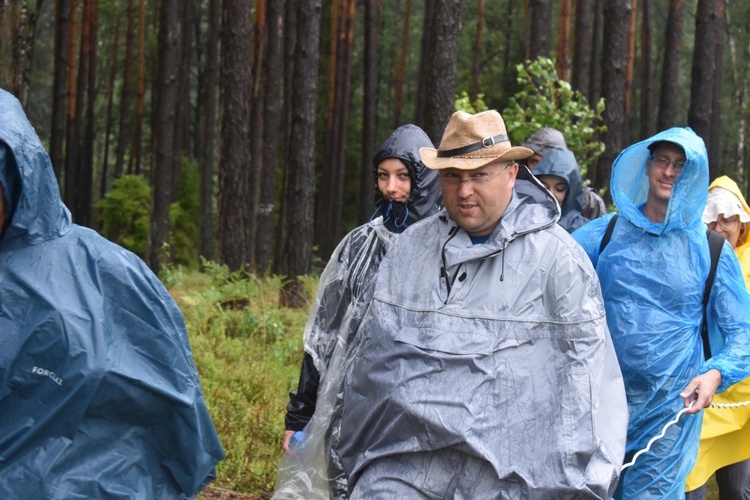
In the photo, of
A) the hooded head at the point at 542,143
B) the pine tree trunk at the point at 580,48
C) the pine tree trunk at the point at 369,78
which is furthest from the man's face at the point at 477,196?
the pine tree trunk at the point at 369,78

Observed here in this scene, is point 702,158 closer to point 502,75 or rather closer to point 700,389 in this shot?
point 700,389

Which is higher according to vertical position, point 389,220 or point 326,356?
point 389,220

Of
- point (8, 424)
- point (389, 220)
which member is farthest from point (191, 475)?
point (389, 220)

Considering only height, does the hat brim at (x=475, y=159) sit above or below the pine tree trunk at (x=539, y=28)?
below

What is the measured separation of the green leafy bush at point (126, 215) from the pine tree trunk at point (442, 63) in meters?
17.9

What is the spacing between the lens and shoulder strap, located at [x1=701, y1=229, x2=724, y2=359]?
453 centimetres

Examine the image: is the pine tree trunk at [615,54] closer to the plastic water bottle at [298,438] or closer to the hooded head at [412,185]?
the hooded head at [412,185]

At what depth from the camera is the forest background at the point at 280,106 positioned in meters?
11.6

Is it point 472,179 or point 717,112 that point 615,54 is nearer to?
point 472,179

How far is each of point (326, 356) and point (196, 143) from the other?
42.0 m

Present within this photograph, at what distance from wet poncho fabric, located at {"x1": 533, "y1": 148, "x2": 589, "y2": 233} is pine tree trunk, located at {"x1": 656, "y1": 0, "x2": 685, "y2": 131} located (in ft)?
57.8

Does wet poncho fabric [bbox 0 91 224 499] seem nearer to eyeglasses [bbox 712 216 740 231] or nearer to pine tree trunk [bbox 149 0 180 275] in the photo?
eyeglasses [bbox 712 216 740 231]

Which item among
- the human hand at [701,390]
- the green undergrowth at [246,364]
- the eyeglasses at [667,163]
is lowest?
the green undergrowth at [246,364]

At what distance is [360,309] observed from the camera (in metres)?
4.76
